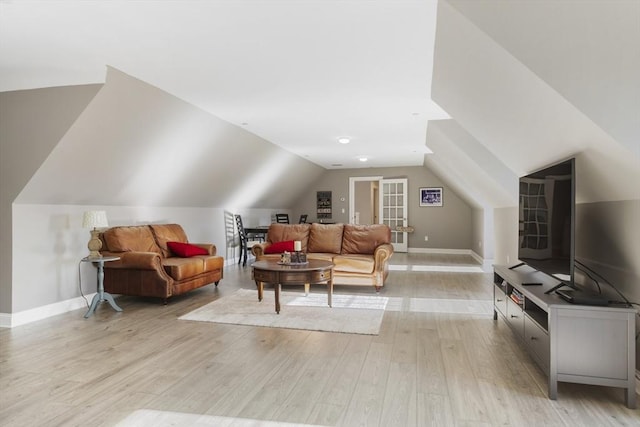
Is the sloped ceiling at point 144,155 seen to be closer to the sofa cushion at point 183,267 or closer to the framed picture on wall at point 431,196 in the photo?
the sofa cushion at point 183,267

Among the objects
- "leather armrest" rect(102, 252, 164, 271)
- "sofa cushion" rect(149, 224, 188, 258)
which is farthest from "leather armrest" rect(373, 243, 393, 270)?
"sofa cushion" rect(149, 224, 188, 258)

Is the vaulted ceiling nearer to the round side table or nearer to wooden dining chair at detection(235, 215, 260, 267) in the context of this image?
the round side table

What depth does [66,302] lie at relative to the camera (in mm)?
4324

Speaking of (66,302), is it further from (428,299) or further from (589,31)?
(589,31)

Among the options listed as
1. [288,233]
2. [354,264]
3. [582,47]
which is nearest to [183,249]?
[288,233]

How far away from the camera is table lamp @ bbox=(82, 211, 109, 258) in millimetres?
4199

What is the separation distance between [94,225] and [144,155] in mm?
1027

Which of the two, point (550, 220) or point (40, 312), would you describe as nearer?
point (550, 220)

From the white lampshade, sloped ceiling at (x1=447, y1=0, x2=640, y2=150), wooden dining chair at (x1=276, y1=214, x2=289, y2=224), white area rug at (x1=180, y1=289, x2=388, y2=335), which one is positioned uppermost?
sloped ceiling at (x1=447, y1=0, x2=640, y2=150)

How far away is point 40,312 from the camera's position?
13.3 ft

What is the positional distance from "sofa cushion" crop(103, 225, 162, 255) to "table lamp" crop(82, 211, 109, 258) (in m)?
0.19

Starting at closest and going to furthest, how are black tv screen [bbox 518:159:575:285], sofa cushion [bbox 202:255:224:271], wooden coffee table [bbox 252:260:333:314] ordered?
black tv screen [bbox 518:159:575:285]
wooden coffee table [bbox 252:260:333:314]
sofa cushion [bbox 202:255:224:271]

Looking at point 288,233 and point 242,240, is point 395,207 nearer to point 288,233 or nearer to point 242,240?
point 242,240

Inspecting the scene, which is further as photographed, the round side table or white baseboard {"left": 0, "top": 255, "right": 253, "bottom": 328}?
the round side table
